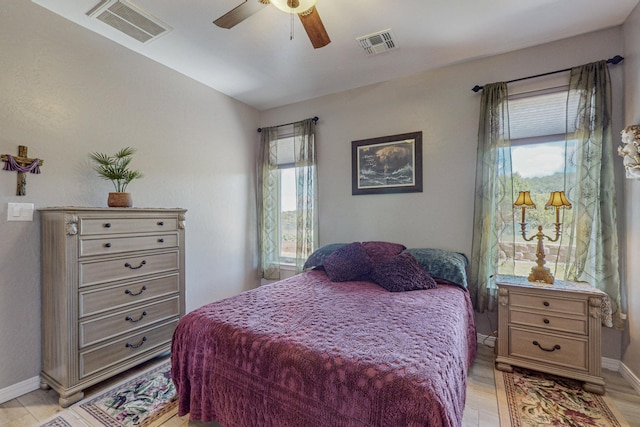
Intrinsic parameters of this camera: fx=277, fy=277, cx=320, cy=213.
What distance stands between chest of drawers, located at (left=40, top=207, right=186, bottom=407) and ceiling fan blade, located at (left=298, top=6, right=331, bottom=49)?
1.81 m

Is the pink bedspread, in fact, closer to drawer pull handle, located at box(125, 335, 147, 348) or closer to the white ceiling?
drawer pull handle, located at box(125, 335, 147, 348)

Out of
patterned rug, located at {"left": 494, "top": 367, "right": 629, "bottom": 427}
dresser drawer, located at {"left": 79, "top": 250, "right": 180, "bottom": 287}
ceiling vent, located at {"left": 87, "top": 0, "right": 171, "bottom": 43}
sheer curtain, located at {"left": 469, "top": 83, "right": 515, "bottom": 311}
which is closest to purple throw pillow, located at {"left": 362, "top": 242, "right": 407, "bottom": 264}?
sheer curtain, located at {"left": 469, "top": 83, "right": 515, "bottom": 311}

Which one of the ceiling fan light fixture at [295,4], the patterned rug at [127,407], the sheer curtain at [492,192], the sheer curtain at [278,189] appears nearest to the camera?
the ceiling fan light fixture at [295,4]

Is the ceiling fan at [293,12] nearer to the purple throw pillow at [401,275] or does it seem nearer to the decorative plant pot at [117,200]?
the decorative plant pot at [117,200]

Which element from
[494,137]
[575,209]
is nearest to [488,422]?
[575,209]

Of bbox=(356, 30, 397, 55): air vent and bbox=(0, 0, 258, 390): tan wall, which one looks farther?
bbox=(356, 30, 397, 55): air vent

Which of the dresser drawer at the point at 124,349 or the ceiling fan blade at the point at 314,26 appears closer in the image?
the ceiling fan blade at the point at 314,26

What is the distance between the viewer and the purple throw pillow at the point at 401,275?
87.0 inches

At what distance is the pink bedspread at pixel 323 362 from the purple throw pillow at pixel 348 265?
604 millimetres

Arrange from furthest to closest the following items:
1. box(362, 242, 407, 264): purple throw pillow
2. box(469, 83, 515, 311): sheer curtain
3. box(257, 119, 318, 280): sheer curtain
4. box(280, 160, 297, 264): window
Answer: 1. box(280, 160, 297, 264): window
2. box(257, 119, 318, 280): sheer curtain
3. box(362, 242, 407, 264): purple throw pillow
4. box(469, 83, 515, 311): sheer curtain

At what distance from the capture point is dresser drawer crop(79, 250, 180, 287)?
1.94 m

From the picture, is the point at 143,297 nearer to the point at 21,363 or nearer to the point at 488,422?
the point at 21,363

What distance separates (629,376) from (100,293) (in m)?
3.92

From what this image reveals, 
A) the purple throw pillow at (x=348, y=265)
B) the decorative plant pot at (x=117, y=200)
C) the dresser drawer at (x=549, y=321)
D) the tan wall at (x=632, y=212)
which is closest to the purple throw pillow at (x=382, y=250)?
the purple throw pillow at (x=348, y=265)
